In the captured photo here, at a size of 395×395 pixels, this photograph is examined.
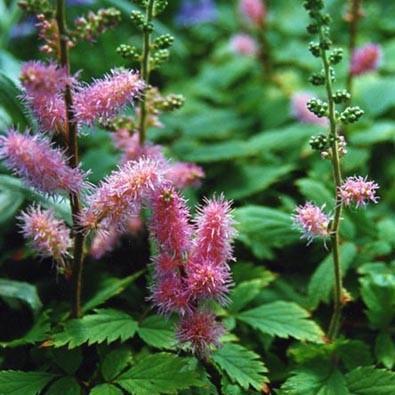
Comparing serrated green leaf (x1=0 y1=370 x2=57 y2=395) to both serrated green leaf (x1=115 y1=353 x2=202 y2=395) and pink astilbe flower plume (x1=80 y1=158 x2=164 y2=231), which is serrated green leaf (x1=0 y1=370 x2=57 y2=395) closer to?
serrated green leaf (x1=115 y1=353 x2=202 y2=395)

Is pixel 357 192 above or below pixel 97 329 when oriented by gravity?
above

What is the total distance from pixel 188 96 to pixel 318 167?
868mm

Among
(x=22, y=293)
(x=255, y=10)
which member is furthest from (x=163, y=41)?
(x=255, y=10)

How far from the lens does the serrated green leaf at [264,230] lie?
192cm

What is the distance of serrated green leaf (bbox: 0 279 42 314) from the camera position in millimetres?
1704

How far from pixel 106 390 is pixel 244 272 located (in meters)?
0.58

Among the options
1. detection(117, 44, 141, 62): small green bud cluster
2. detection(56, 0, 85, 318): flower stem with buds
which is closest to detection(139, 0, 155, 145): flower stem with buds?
detection(117, 44, 141, 62): small green bud cluster

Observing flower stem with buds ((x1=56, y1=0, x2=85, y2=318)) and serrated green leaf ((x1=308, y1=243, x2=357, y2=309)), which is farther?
serrated green leaf ((x1=308, y1=243, x2=357, y2=309))

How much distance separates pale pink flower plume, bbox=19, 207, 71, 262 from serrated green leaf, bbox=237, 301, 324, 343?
44cm

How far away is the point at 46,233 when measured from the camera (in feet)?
4.83

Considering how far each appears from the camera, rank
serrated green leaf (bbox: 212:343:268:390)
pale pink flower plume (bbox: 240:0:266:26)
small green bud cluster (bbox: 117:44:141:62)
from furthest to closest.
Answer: pale pink flower plume (bbox: 240:0:266:26), small green bud cluster (bbox: 117:44:141:62), serrated green leaf (bbox: 212:343:268:390)

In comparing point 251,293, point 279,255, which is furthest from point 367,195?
point 279,255

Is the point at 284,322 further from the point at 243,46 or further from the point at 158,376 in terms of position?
the point at 243,46

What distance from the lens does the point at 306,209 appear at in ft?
4.60
